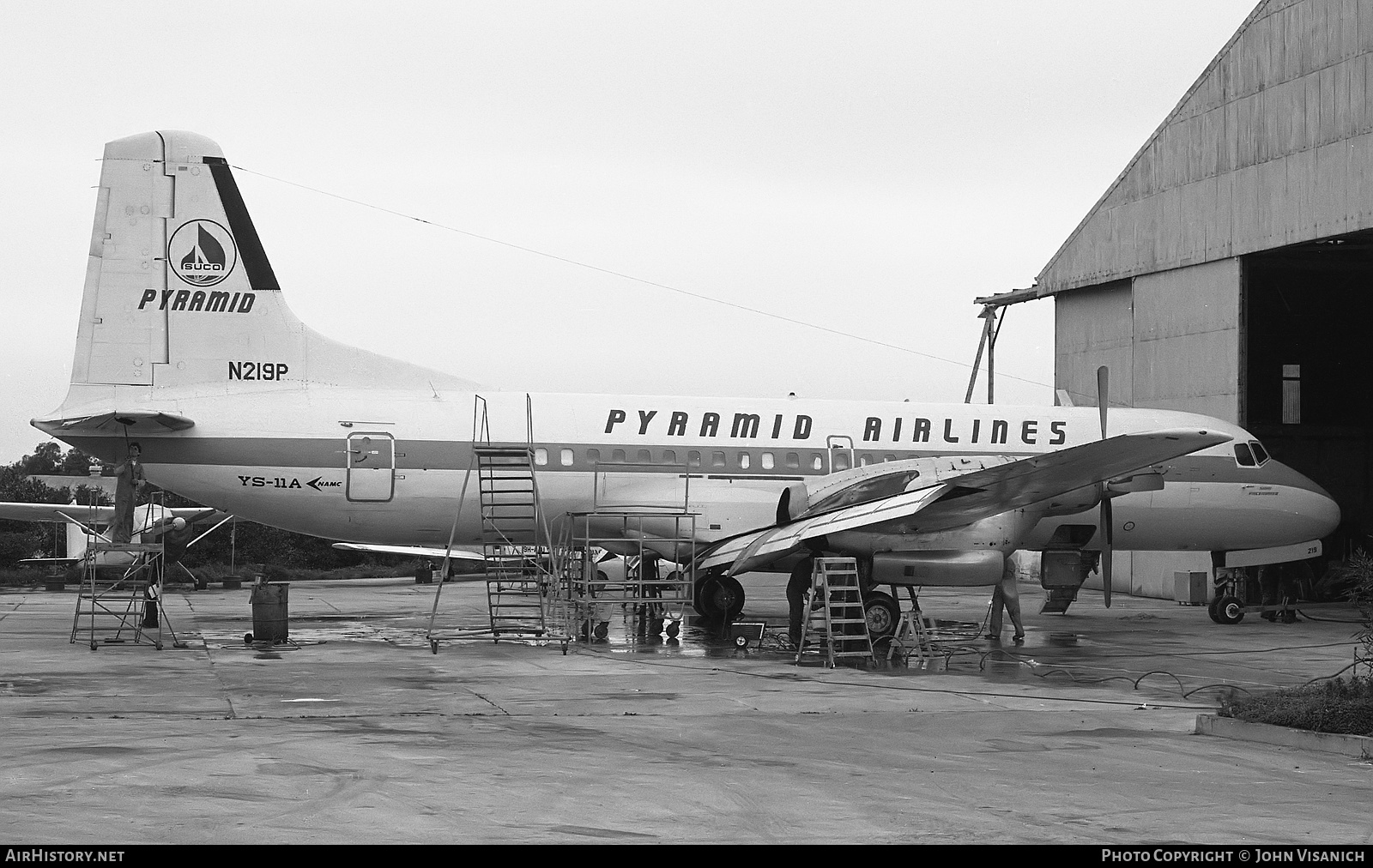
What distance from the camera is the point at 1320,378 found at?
117 feet

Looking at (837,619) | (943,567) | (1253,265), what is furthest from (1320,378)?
(837,619)

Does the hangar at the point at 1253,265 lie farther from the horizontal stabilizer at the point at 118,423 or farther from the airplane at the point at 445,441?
the horizontal stabilizer at the point at 118,423

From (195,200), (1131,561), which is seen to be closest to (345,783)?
(195,200)

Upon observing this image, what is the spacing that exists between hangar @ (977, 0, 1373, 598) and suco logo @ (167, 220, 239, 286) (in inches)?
780

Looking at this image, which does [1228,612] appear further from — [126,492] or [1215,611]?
[126,492]

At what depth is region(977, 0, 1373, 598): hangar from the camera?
81.1 feet

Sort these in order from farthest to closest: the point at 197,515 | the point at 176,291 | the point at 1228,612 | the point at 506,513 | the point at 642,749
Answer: the point at 197,515
the point at 1228,612
the point at 506,513
the point at 176,291
the point at 642,749

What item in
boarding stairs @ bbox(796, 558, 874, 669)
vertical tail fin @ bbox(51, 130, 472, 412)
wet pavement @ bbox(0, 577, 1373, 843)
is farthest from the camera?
vertical tail fin @ bbox(51, 130, 472, 412)

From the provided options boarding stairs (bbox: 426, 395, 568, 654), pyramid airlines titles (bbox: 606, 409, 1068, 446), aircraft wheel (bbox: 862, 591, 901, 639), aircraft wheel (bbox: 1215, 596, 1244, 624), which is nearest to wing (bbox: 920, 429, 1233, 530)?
aircraft wheel (bbox: 862, 591, 901, 639)

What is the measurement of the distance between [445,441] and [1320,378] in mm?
26476

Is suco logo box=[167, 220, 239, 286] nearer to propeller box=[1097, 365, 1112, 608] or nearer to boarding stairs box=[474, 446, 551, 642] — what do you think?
boarding stairs box=[474, 446, 551, 642]

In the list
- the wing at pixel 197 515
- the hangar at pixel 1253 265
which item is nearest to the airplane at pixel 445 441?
the hangar at pixel 1253 265

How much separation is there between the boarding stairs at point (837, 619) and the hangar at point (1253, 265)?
13.2 m

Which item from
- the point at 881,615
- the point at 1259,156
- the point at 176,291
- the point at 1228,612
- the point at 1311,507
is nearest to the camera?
the point at 881,615
